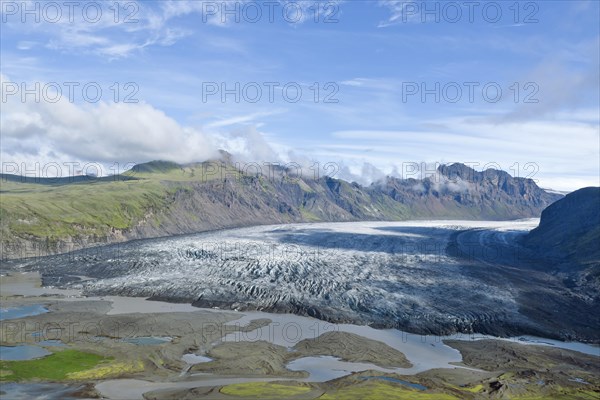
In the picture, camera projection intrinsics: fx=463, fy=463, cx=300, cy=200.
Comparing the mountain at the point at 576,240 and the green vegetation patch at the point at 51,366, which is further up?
the mountain at the point at 576,240

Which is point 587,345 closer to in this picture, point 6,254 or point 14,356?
point 14,356

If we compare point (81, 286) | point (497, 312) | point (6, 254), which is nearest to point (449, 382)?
point (497, 312)

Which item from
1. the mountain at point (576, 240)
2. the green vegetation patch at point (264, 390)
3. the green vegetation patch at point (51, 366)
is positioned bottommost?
the green vegetation patch at point (264, 390)

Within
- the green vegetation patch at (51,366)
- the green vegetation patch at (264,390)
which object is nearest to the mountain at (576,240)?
the green vegetation patch at (264,390)

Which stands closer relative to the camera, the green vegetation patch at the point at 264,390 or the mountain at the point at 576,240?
the green vegetation patch at the point at 264,390

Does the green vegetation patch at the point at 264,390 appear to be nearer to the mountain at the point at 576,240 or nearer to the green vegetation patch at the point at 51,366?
the green vegetation patch at the point at 51,366

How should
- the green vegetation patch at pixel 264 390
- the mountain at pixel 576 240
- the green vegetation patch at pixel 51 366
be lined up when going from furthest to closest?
the mountain at pixel 576 240 → the green vegetation patch at pixel 51 366 → the green vegetation patch at pixel 264 390

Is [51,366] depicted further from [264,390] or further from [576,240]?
[576,240]

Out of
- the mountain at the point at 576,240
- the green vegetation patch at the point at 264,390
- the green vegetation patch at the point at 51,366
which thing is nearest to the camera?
the green vegetation patch at the point at 264,390

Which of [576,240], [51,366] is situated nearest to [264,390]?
[51,366]
